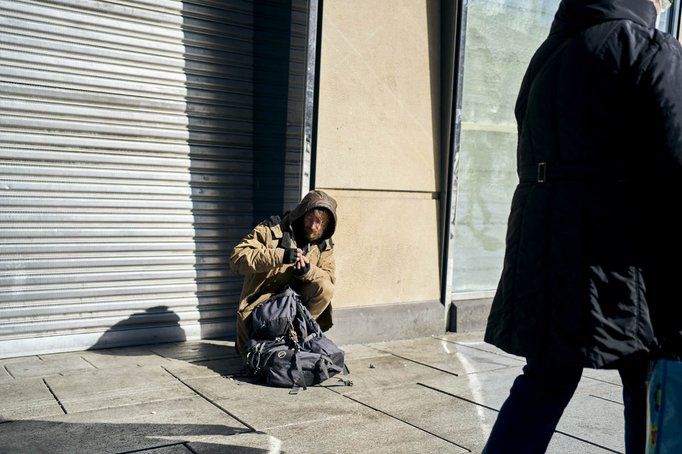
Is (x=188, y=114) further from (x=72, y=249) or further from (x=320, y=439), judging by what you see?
(x=320, y=439)

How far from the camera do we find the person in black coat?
2.29m

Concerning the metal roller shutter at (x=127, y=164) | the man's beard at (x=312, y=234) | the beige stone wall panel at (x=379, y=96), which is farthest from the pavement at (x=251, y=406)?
the beige stone wall panel at (x=379, y=96)

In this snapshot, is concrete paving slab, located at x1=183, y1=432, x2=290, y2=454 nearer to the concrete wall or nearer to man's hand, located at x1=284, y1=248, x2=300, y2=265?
man's hand, located at x1=284, y1=248, x2=300, y2=265

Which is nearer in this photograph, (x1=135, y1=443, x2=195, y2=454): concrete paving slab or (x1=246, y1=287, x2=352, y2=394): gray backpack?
(x1=135, y1=443, x2=195, y2=454): concrete paving slab

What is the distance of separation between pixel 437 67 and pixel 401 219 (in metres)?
1.25

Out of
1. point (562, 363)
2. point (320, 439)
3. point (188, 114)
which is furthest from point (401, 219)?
point (562, 363)

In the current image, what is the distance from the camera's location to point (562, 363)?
235cm

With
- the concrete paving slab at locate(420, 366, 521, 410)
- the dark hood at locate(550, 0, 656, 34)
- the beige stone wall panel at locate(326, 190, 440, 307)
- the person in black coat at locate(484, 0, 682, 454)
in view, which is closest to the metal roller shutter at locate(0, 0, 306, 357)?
the beige stone wall panel at locate(326, 190, 440, 307)

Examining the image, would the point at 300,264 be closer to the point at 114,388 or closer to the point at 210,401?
the point at 210,401

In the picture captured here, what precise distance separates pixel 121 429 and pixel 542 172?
7.60 ft

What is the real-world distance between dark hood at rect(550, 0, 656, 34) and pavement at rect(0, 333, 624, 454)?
1.99 meters

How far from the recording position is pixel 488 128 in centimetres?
660

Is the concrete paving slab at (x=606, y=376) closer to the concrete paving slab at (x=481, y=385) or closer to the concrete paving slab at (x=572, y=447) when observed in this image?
the concrete paving slab at (x=481, y=385)

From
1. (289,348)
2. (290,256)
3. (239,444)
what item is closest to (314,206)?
(290,256)
